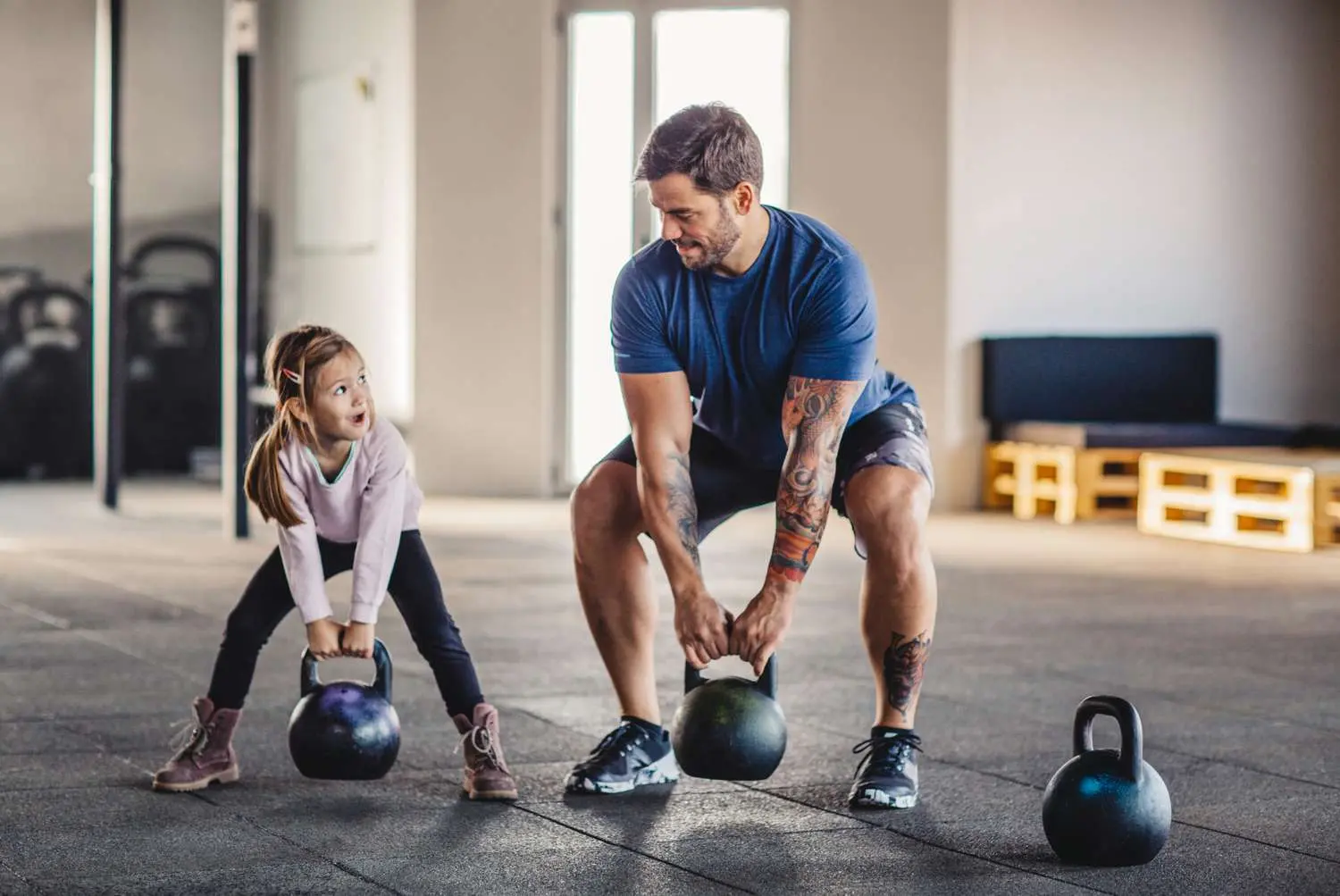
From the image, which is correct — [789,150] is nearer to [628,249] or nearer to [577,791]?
[628,249]

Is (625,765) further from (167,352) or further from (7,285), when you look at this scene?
(7,285)

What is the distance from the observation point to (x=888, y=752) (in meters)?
3.50

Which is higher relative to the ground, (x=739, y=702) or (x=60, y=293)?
(x=60, y=293)

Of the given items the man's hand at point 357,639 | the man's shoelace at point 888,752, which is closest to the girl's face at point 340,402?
the man's hand at point 357,639

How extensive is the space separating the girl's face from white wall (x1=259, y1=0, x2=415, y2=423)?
7.39 m

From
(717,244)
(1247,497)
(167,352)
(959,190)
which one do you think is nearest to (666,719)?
(717,244)

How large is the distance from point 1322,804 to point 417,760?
1693 mm

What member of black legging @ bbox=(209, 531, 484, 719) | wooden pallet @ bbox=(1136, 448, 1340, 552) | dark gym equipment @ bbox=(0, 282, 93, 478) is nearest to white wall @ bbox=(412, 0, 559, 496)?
dark gym equipment @ bbox=(0, 282, 93, 478)

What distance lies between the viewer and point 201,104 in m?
12.3

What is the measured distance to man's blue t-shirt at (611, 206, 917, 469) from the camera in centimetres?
344

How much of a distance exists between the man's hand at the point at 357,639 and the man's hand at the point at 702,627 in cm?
56

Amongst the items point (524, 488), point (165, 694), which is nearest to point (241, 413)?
point (524, 488)

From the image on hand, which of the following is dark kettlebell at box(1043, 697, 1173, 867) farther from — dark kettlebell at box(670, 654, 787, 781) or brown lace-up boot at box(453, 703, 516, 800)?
brown lace-up boot at box(453, 703, 516, 800)

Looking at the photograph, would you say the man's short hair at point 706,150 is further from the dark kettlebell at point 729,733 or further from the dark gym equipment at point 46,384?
the dark gym equipment at point 46,384
